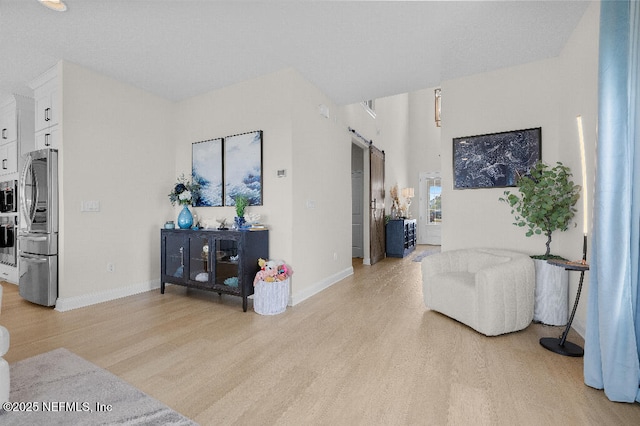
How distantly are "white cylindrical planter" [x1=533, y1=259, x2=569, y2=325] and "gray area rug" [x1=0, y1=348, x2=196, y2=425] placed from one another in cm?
304

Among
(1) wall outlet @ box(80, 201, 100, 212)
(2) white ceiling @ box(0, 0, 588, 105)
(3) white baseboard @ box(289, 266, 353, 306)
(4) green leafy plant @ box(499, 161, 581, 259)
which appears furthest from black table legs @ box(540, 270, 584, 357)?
(1) wall outlet @ box(80, 201, 100, 212)

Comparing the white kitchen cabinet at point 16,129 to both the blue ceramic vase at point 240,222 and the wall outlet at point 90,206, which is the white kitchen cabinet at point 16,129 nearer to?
the wall outlet at point 90,206

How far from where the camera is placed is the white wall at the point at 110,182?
332 cm

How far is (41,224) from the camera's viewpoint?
3.34 metres

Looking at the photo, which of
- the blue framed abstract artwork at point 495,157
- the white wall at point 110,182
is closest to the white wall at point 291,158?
the white wall at point 110,182

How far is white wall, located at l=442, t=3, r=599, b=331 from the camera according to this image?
261 cm

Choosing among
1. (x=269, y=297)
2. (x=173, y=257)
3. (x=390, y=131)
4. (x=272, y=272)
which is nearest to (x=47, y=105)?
(x=173, y=257)

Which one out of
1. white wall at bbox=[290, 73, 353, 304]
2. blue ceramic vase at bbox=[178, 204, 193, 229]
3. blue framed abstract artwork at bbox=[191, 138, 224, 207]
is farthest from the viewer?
blue framed abstract artwork at bbox=[191, 138, 224, 207]

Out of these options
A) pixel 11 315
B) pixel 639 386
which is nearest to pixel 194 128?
pixel 11 315

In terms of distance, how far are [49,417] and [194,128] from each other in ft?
11.7

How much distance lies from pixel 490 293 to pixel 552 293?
0.78 metres

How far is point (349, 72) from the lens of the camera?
359 cm

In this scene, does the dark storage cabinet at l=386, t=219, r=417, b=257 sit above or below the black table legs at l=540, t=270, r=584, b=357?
above

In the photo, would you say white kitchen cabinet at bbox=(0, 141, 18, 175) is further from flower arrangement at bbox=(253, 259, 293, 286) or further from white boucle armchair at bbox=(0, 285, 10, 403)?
white boucle armchair at bbox=(0, 285, 10, 403)
